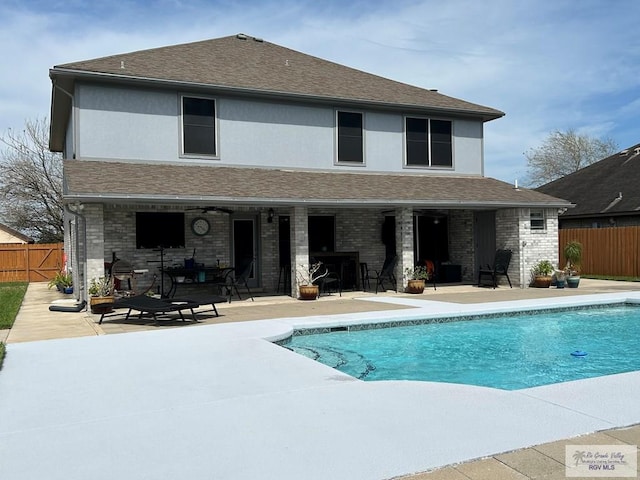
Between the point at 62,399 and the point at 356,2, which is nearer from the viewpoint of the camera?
the point at 62,399

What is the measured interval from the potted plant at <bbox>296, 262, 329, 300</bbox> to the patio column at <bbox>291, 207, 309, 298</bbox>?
0.26ft

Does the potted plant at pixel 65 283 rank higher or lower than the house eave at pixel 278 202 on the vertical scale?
lower

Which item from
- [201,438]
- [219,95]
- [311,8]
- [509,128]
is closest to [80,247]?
[219,95]

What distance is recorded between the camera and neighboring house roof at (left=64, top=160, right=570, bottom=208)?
11633mm

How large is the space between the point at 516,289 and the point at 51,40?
1468 centimetres

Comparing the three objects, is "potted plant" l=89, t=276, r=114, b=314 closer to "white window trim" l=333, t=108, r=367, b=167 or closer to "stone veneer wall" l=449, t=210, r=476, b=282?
"white window trim" l=333, t=108, r=367, b=167

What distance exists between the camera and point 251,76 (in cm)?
1561

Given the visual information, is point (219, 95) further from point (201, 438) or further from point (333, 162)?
point (201, 438)

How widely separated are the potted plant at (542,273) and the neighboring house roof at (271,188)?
1689 mm

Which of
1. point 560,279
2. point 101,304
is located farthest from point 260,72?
point 560,279

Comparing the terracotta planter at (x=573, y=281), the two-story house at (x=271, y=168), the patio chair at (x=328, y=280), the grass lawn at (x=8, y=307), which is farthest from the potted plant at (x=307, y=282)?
the terracotta planter at (x=573, y=281)

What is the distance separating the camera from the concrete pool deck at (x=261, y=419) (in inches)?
142

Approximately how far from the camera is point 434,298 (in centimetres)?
1345

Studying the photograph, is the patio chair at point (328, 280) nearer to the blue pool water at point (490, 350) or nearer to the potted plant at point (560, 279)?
the blue pool water at point (490, 350)
